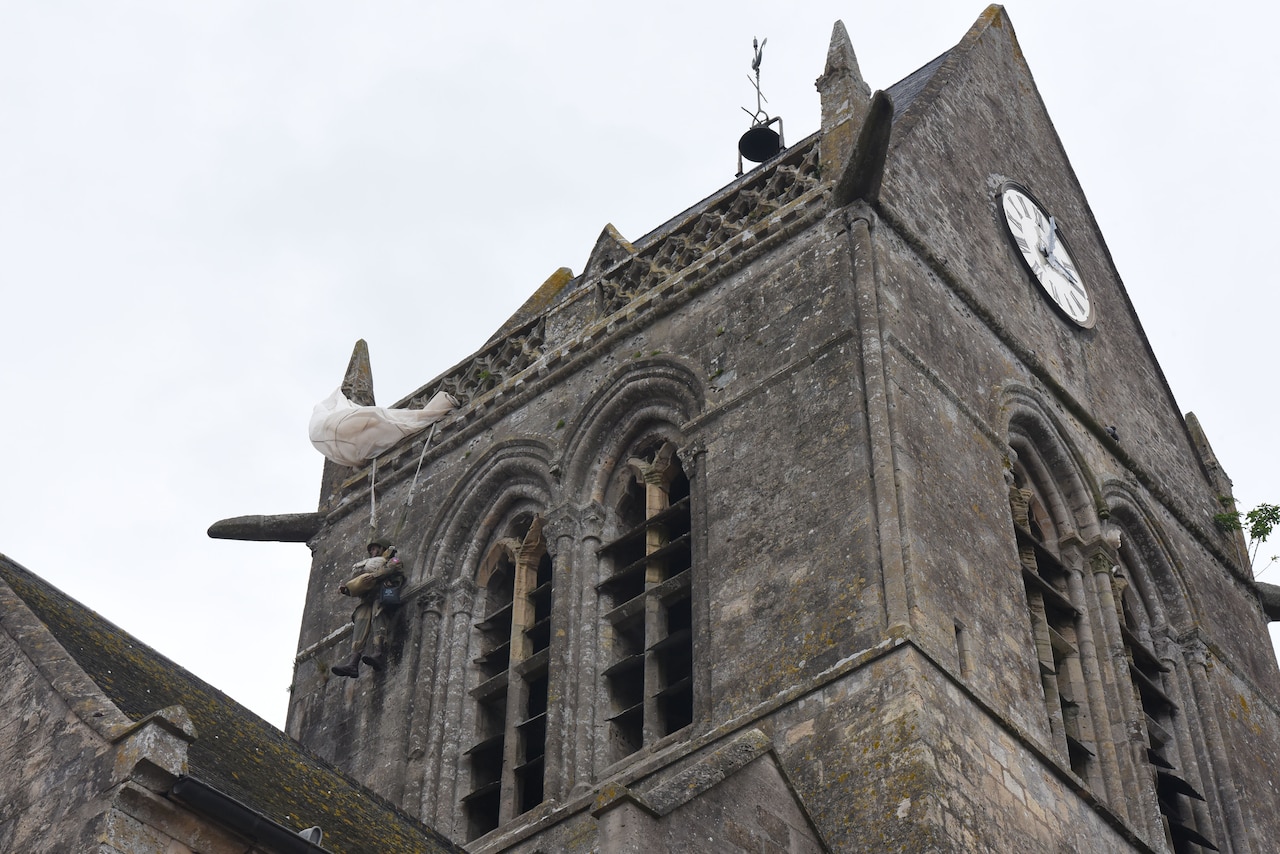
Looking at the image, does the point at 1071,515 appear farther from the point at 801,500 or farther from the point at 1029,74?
the point at 1029,74

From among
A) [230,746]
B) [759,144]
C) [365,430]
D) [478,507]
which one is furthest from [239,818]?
[759,144]

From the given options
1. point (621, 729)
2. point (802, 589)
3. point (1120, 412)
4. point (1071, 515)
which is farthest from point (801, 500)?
point (1120, 412)

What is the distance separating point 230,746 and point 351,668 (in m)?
6.12

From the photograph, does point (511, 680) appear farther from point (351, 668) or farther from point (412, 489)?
point (412, 489)

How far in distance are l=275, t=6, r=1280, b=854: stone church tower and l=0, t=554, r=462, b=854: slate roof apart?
141cm

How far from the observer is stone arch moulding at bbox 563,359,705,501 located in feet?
56.7

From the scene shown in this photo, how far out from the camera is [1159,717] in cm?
1731

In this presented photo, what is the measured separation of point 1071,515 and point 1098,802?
3.52 metres

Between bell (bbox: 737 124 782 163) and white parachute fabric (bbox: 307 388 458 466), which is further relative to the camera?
bell (bbox: 737 124 782 163)

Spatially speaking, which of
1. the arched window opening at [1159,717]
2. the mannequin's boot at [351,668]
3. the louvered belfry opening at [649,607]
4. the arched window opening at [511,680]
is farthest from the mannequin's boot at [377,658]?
the arched window opening at [1159,717]

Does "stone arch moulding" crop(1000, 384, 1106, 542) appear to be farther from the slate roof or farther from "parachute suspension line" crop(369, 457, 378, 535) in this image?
the slate roof

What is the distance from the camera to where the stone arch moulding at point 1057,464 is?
1731 centimetres

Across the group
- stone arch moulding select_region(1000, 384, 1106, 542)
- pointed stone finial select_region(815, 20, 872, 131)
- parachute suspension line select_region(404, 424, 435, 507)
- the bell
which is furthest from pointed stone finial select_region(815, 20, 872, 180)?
the bell

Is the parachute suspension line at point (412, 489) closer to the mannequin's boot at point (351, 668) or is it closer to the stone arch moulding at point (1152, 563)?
the mannequin's boot at point (351, 668)
